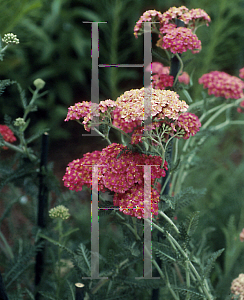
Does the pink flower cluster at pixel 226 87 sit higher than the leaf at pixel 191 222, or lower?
higher

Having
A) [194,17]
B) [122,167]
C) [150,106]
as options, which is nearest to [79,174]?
[122,167]

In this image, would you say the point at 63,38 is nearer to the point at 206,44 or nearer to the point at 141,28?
the point at 206,44

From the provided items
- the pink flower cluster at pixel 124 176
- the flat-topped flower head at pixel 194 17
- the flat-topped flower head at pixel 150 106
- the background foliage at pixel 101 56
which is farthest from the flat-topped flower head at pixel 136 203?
the background foliage at pixel 101 56

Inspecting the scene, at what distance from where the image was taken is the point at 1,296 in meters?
0.66

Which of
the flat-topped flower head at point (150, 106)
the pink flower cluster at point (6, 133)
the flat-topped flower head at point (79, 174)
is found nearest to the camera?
the flat-topped flower head at point (150, 106)

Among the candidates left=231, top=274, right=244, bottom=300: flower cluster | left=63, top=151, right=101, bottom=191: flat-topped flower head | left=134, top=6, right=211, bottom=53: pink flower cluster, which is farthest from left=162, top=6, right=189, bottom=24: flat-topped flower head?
left=231, top=274, right=244, bottom=300: flower cluster

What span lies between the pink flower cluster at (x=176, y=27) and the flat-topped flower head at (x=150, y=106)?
0.16 metres

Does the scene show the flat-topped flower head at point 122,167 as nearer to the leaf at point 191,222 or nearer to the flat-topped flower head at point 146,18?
the leaf at point 191,222

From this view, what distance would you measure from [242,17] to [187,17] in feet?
5.77

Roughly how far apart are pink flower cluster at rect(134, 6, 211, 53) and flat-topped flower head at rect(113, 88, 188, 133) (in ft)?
0.51

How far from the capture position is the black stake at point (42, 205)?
0.97 m

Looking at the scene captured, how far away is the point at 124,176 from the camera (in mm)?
630

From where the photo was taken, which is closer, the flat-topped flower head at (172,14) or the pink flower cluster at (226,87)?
the flat-topped flower head at (172,14)

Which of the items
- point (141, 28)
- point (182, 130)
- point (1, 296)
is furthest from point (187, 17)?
point (1, 296)
